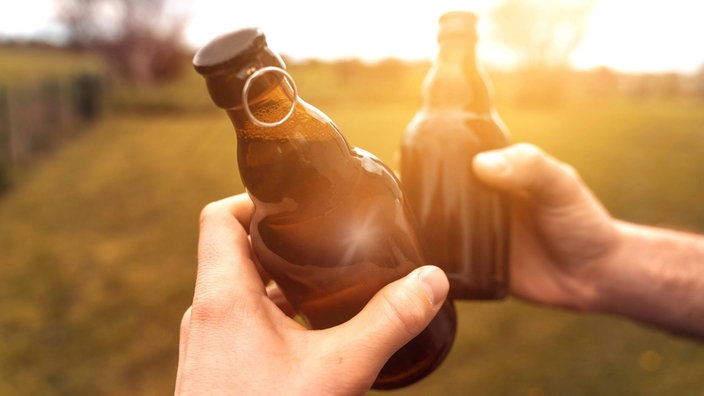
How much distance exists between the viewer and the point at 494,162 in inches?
79.4

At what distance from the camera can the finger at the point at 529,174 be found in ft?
6.63

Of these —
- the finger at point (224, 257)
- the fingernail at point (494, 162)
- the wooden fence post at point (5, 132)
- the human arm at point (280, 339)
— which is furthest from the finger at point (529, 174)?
the wooden fence post at point (5, 132)

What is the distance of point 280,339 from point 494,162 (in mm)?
1001

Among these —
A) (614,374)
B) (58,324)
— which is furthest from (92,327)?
(614,374)

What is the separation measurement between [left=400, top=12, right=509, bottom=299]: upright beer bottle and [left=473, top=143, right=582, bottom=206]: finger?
0.14 feet

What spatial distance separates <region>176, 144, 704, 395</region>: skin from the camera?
51.7 inches

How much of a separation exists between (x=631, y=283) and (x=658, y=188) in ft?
20.2

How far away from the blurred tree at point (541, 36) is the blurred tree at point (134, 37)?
18845 mm

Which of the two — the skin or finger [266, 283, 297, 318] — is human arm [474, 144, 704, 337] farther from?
finger [266, 283, 297, 318]

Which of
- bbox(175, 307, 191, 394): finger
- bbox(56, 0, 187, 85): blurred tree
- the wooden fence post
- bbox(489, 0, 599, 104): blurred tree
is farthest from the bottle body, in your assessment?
bbox(56, 0, 187, 85): blurred tree

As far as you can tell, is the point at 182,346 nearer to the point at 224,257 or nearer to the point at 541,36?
the point at 224,257

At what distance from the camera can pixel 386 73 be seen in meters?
23.8

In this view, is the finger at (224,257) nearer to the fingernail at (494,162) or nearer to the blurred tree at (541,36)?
the fingernail at (494,162)

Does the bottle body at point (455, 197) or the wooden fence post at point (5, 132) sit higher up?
the bottle body at point (455, 197)
